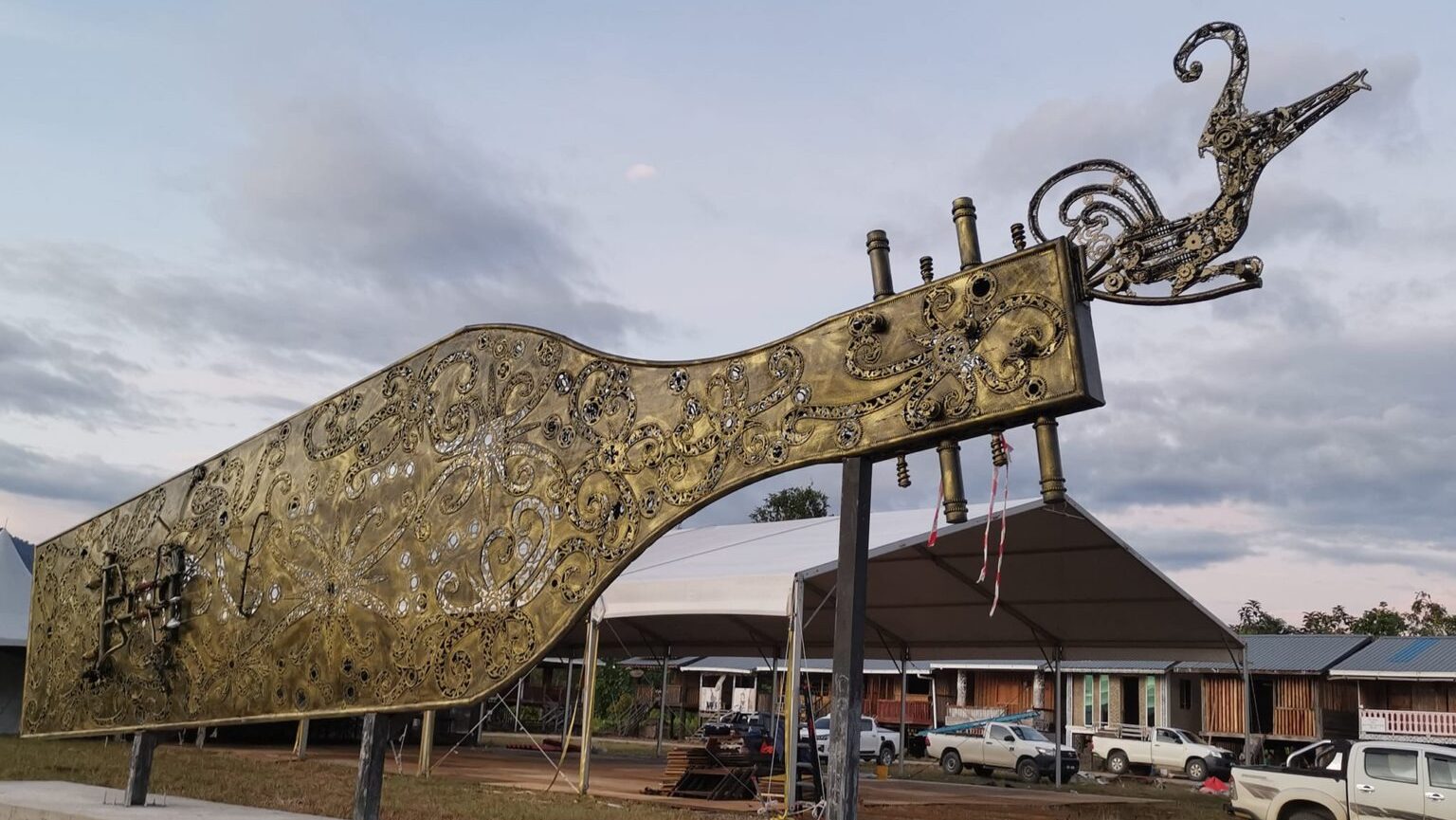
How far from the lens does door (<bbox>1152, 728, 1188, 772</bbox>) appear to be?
19922 mm

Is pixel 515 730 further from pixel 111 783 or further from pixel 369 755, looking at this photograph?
pixel 369 755

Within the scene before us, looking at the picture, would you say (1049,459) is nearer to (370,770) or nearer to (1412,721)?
(370,770)

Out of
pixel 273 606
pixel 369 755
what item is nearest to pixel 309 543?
pixel 273 606

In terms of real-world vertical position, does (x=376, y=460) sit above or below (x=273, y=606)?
above

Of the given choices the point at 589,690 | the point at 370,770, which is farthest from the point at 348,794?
the point at 370,770

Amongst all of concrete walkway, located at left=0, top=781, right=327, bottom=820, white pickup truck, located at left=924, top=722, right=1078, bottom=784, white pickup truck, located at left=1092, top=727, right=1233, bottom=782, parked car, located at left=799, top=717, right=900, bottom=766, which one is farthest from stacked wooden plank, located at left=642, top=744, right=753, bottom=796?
white pickup truck, located at left=1092, top=727, right=1233, bottom=782

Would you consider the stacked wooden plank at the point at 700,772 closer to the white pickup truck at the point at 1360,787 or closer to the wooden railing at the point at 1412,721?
the white pickup truck at the point at 1360,787

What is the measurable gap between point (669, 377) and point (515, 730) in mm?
26150

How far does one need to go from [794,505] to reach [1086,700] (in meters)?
19.3

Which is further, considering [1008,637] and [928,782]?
[928,782]

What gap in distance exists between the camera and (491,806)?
9.73 m

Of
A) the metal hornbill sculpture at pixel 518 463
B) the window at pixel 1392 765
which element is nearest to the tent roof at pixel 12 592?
the metal hornbill sculpture at pixel 518 463

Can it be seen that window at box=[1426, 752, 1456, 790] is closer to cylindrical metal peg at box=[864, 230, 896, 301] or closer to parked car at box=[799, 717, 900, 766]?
cylindrical metal peg at box=[864, 230, 896, 301]

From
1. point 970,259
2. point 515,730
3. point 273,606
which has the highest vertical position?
point 970,259
